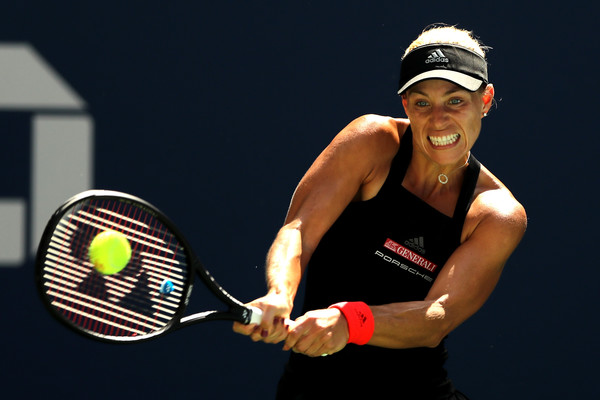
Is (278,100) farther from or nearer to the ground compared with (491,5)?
nearer to the ground

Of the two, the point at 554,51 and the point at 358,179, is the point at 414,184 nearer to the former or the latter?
the point at 358,179

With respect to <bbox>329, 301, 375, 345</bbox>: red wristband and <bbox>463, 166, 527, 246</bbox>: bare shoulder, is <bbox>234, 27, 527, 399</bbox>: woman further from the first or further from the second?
<bbox>329, 301, 375, 345</bbox>: red wristband

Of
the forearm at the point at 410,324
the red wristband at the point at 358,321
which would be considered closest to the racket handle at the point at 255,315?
the red wristband at the point at 358,321

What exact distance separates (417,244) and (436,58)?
585mm

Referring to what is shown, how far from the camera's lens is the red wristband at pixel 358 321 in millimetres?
2623

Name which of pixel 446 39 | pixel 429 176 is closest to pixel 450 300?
pixel 429 176

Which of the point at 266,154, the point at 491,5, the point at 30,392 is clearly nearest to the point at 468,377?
the point at 266,154

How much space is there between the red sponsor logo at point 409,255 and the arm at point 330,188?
18 cm

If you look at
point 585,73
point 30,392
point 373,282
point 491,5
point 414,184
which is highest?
point 491,5

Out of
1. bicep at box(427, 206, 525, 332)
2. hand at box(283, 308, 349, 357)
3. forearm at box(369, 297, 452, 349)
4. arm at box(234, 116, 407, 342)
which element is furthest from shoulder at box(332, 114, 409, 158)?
hand at box(283, 308, 349, 357)

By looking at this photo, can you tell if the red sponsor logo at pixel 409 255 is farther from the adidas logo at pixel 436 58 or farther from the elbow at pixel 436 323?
the adidas logo at pixel 436 58

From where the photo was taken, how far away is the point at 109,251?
8.19ft

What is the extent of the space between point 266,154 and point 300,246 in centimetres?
134

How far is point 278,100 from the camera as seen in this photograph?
13.6 feet
